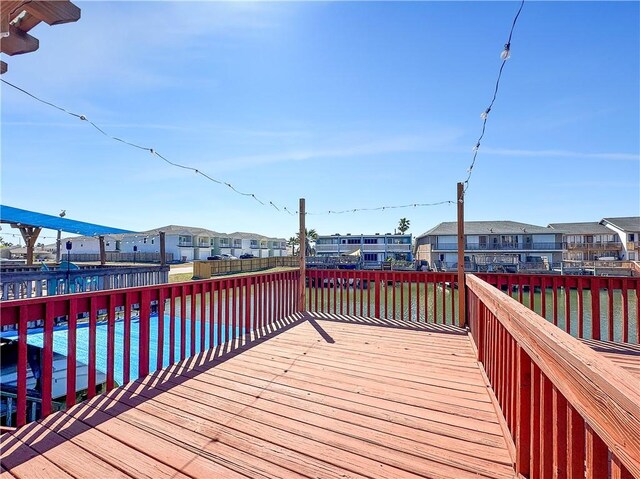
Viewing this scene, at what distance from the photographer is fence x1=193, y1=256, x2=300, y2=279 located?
18.4 metres

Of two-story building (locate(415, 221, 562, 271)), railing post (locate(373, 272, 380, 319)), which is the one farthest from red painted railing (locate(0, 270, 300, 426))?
two-story building (locate(415, 221, 562, 271))

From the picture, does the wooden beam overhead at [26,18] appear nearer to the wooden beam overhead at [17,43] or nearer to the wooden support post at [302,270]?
the wooden beam overhead at [17,43]

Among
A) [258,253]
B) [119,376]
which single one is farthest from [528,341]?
[258,253]

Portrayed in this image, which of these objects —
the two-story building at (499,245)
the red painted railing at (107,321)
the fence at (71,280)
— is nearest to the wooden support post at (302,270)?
the red painted railing at (107,321)

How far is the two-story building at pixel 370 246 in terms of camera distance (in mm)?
34938

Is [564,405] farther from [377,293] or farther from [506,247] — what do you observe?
[506,247]

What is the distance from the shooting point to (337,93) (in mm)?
7074

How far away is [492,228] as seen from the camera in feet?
99.5

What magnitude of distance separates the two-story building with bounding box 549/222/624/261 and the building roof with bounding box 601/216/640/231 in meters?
0.90

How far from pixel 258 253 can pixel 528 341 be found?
45392 millimetres

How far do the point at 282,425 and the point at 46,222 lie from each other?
31.1 ft

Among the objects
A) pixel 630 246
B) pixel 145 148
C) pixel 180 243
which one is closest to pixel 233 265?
pixel 180 243

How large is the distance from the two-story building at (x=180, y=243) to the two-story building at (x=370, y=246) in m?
11.2

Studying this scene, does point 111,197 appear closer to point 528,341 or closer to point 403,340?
point 403,340
